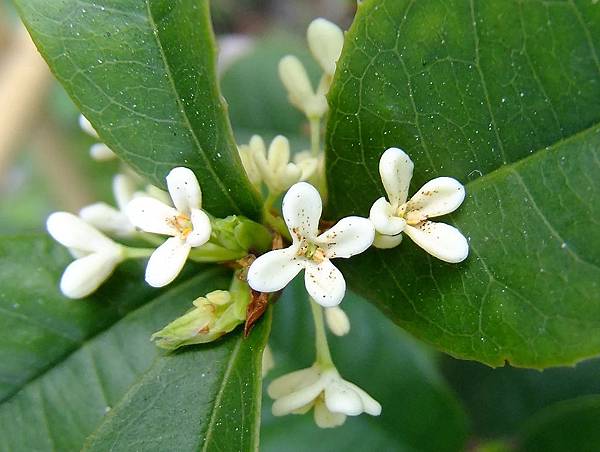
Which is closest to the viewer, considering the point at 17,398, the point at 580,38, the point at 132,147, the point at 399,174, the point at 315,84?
the point at 580,38

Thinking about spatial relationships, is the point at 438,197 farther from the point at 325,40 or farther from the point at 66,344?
the point at 66,344

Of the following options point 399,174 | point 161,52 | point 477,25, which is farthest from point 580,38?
point 161,52

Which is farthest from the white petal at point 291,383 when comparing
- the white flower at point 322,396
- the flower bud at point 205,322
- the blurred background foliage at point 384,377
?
the blurred background foliage at point 384,377

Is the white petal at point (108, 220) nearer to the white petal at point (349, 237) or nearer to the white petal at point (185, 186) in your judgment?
the white petal at point (185, 186)

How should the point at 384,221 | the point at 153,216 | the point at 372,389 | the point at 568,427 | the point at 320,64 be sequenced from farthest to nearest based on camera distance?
1. the point at 372,389
2. the point at 568,427
3. the point at 320,64
4. the point at 153,216
5. the point at 384,221

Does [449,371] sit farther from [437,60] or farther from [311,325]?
[437,60]

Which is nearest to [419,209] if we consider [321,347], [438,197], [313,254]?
[438,197]
